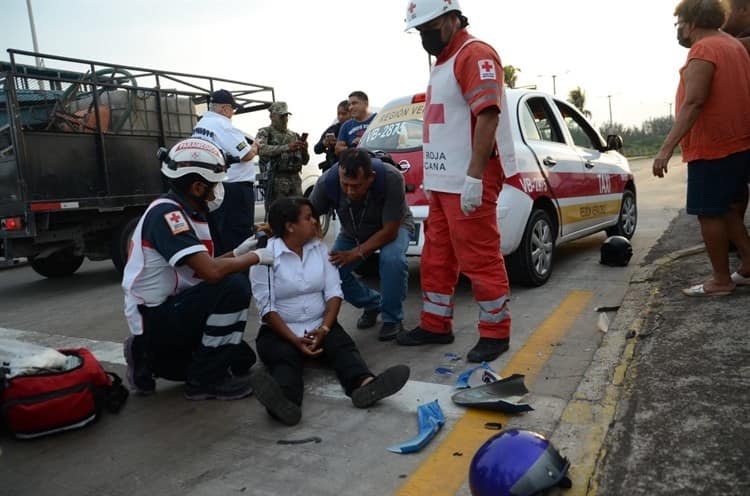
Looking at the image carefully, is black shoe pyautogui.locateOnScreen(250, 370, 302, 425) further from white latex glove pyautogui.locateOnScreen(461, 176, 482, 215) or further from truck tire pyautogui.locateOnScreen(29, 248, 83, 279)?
truck tire pyautogui.locateOnScreen(29, 248, 83, 279)

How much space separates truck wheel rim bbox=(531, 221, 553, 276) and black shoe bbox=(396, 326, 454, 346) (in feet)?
4.94

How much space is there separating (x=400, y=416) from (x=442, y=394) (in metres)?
0.31

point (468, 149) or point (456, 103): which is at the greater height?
point (456, 103)

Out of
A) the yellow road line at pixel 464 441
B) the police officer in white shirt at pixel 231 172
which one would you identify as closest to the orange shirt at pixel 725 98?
the yellow road line at pixel 464 441

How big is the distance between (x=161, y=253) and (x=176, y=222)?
0.17 m

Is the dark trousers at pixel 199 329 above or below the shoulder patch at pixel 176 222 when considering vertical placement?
below

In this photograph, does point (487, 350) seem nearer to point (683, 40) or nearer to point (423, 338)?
point (423, 338)

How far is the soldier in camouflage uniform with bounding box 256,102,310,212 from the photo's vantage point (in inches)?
272

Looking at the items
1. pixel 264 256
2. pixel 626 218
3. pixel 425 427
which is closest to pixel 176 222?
pixel 264 256

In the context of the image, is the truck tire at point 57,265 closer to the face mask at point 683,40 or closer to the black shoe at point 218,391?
the black shoe at point 218,391

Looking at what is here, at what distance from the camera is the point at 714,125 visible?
11.9 ft

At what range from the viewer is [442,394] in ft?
9.95

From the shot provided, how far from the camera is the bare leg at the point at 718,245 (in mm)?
3703

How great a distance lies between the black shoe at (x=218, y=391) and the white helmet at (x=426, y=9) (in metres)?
2.16
